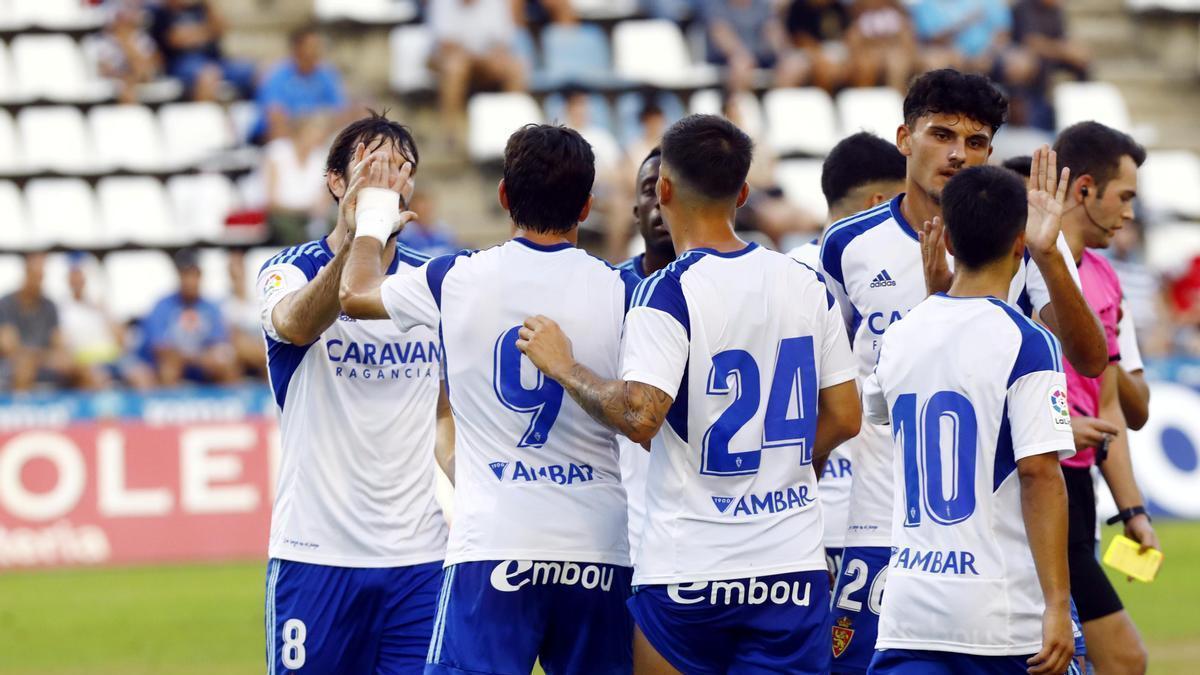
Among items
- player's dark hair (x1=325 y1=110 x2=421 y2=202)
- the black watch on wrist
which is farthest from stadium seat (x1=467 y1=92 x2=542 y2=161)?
player's dark hair (x1=325 y1=110 x2=421 y2=202)

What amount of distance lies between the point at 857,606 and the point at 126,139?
14.8 m

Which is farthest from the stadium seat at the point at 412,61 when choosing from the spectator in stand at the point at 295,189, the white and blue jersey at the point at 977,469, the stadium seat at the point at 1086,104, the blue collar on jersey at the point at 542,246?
the white and blue jersey at the point at 977,469

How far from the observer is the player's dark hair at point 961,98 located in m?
6.10

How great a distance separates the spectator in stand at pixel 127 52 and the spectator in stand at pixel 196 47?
0.62ft

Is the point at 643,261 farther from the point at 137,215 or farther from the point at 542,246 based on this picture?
the point at 137,215

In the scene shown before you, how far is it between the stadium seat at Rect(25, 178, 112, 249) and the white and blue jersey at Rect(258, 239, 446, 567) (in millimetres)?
13308

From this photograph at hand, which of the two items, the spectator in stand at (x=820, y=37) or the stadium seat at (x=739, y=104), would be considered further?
the spectator in stand at (x=820, y=37)

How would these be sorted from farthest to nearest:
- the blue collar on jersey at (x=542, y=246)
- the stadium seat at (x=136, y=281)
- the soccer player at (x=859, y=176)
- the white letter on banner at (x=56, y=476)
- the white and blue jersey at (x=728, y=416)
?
1. the stadium seat at (x=136, y=281)
2. the white letter on banner at (x=56, y=476)
3. the soccer player at (x=859, y=176)
4. the blue collar on jersey at (x=542, y=246)
5. the white and blue jersey at (x=728, y=416)

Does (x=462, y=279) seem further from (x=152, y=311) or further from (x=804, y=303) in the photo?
(x=152, y=311)

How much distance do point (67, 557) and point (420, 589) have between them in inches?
409

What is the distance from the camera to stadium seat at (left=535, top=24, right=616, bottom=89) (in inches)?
829

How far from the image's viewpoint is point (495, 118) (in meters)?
20.1

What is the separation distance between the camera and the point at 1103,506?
53.2 ft

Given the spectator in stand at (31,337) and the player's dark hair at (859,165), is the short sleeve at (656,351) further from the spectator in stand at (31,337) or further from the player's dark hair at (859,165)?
the spectator in stand at (31,337)
